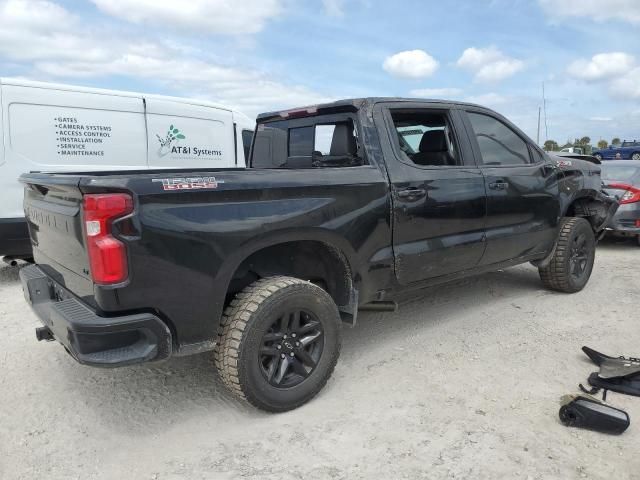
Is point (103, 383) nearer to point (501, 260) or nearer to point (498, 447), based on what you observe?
point (498, 447)

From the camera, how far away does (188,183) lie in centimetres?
256

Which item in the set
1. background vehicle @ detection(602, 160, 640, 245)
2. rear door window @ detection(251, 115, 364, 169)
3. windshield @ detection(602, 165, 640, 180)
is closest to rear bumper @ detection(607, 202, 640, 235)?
background vehicle @ detection(602, 160, 640, 245)

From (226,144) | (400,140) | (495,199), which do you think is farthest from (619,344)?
(226,144)

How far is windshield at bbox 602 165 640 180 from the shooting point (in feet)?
26.9

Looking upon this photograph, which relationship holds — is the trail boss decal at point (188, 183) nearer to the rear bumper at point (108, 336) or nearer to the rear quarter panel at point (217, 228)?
the rear quarter panel at point (217, 228)

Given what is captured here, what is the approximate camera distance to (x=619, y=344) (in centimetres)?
398

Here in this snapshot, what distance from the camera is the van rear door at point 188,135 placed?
6970 mm

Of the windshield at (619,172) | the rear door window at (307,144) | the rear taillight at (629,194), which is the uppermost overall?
the rear door window at (307,144)

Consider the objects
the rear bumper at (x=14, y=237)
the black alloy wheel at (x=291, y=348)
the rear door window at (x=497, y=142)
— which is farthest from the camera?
the rear bumper at (x=14, y=237)

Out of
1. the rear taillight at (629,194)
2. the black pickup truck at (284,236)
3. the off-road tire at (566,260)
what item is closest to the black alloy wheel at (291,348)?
the black pickup truck at (284,236)

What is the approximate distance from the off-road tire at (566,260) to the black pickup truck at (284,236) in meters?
0.46

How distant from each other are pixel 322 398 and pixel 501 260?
2127 mm

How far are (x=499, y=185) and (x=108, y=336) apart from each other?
3.15 metres

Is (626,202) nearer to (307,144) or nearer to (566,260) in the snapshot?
(566,260)
